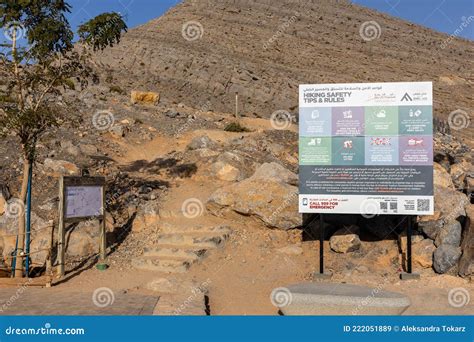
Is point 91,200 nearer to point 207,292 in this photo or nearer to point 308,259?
point 207,292

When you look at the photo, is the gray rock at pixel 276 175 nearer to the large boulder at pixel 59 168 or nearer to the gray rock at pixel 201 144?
the gray rock at pixel 201 144

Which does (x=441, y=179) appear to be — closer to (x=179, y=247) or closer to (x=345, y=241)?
(x=345, y=241)

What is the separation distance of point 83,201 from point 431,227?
742 cm

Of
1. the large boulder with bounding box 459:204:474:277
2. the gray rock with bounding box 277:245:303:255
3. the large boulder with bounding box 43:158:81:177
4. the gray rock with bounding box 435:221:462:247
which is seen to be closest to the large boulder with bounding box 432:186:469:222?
the gray rock with bounding box 435:221:462:247

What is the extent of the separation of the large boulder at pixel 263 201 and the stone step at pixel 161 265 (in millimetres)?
2176

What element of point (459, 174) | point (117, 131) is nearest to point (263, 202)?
point (459, 174)

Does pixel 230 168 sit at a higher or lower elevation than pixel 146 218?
higher

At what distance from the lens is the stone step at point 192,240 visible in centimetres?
1039

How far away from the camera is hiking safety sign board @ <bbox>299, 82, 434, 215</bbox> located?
9.06 m

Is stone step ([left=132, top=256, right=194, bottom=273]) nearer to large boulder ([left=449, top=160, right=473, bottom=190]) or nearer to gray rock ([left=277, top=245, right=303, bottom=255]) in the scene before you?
gray rock ([left=277, top=245, right=303, bottom=255])

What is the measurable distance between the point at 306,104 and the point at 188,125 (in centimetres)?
1370

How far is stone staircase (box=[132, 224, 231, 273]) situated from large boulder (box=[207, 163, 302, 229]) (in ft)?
2.19

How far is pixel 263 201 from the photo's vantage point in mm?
11125

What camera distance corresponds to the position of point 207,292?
857 cm
